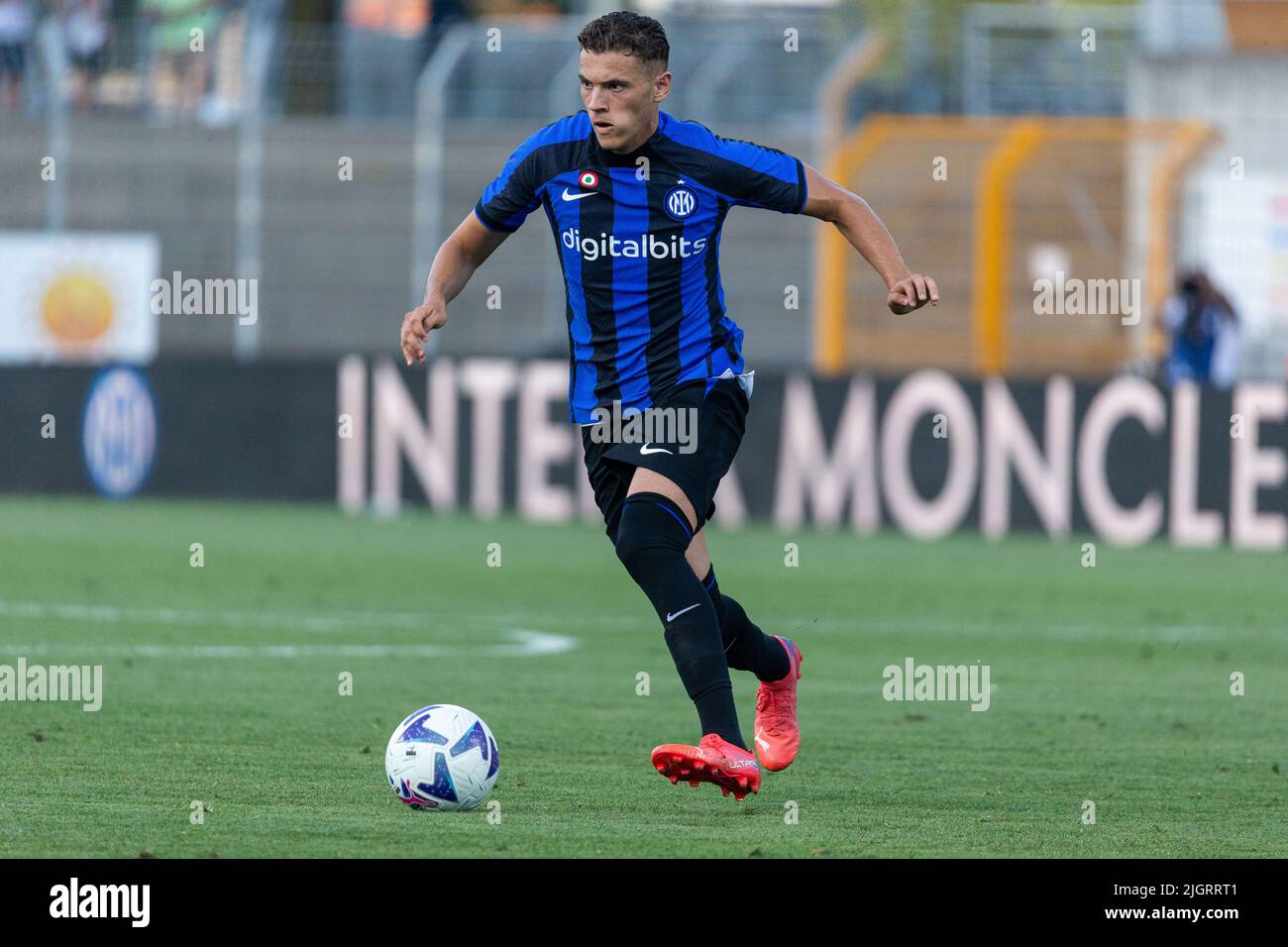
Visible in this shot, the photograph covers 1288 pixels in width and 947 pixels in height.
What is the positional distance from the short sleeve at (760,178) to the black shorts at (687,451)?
0.52 m

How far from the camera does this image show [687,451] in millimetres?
6746

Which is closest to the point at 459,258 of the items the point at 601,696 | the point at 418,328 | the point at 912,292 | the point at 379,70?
the point at 418,328

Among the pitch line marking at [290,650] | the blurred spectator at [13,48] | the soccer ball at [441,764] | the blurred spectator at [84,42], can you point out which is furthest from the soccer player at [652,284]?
the blurred spectator at [13,48]

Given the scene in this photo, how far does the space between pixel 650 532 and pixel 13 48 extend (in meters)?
18.2

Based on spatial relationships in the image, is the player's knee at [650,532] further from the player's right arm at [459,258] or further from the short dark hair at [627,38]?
the short dark hair at [627,38]

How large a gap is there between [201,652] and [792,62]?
14850 mm

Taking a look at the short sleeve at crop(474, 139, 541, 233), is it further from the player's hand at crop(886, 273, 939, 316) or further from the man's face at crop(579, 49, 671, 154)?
the player's hand at crop(886, 273, 939, 316)

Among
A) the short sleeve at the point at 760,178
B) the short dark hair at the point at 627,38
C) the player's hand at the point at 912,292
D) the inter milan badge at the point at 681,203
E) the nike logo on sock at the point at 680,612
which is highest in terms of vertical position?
the short dark hair at the point at 627,38

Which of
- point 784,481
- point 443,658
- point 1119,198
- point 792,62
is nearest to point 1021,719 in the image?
point 443,658

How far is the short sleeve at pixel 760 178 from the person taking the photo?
22.5 feet

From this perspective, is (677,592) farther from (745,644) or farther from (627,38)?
(627,38)

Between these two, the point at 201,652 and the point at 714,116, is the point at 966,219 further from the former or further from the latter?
the point at 201,652

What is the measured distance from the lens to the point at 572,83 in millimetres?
22312

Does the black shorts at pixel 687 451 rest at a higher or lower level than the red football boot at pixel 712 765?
higher
